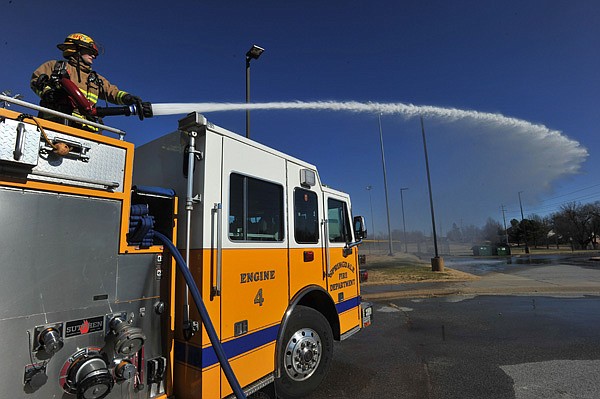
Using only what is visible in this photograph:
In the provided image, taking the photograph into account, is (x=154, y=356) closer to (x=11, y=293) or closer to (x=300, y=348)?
(x=11, y=293)

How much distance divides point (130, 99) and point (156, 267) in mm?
1791

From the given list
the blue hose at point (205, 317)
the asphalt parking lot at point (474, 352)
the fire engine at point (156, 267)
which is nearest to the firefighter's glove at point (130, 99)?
the fire engine at point (156, 267)

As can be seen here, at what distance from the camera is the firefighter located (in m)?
2.96

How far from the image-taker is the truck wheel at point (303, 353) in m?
3.69

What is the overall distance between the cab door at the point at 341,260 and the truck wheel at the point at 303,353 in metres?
0.55

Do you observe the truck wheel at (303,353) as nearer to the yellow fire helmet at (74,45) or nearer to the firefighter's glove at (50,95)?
the firefighter's glove at (50,95)

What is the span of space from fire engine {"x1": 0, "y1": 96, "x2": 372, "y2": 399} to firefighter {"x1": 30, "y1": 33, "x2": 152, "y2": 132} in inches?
25.1

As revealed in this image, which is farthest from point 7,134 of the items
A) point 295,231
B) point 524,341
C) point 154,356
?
point 524,341

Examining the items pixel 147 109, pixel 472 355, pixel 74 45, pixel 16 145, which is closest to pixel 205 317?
pixel 16 145

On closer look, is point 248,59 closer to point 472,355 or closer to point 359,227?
point 359,227

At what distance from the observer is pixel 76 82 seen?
327 cm

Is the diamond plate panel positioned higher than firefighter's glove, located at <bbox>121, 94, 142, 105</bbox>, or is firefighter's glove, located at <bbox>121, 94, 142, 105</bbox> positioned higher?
firefighter's glove, located at <bbox>121, 94, 142, 105</bbox>

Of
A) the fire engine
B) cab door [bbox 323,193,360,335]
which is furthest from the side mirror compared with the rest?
the fire engine

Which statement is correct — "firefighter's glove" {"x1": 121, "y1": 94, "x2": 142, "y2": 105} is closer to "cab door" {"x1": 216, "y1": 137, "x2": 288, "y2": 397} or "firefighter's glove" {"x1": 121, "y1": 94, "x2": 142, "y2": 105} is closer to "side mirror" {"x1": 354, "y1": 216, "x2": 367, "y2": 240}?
"cab door" {"x1": 216, "y1": 137, "x2": 288, "y2": 397}
